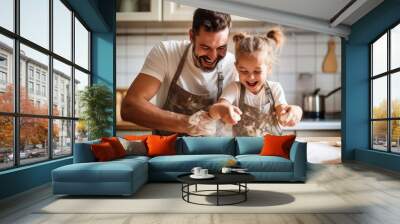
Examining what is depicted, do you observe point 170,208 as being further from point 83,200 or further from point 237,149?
point 237,149

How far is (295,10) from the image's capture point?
7.54 m

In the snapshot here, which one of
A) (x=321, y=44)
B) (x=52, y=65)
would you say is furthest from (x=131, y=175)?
(x=321, y=44)

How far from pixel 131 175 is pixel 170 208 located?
796mm

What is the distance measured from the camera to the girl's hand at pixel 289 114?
7.84m

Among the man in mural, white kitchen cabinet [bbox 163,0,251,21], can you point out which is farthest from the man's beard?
white kitchen cabinet [bbox 163,0,251,21]

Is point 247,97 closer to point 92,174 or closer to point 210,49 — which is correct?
point 210,49

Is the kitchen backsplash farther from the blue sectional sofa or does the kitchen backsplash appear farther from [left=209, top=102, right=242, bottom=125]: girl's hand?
the blue sectional sofa

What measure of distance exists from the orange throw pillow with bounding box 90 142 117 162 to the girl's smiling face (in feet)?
10.4

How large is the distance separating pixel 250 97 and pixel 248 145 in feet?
4.21

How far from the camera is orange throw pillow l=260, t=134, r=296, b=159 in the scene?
6.19m

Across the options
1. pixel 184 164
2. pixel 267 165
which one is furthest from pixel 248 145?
pixel 184 164

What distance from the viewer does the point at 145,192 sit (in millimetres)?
5125

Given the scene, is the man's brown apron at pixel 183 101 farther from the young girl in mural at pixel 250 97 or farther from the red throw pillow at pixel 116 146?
the red throw pillow at pixel 116 146

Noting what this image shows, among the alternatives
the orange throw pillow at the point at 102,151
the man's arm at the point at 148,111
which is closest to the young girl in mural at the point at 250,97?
the man's arm at the point at 148,111
